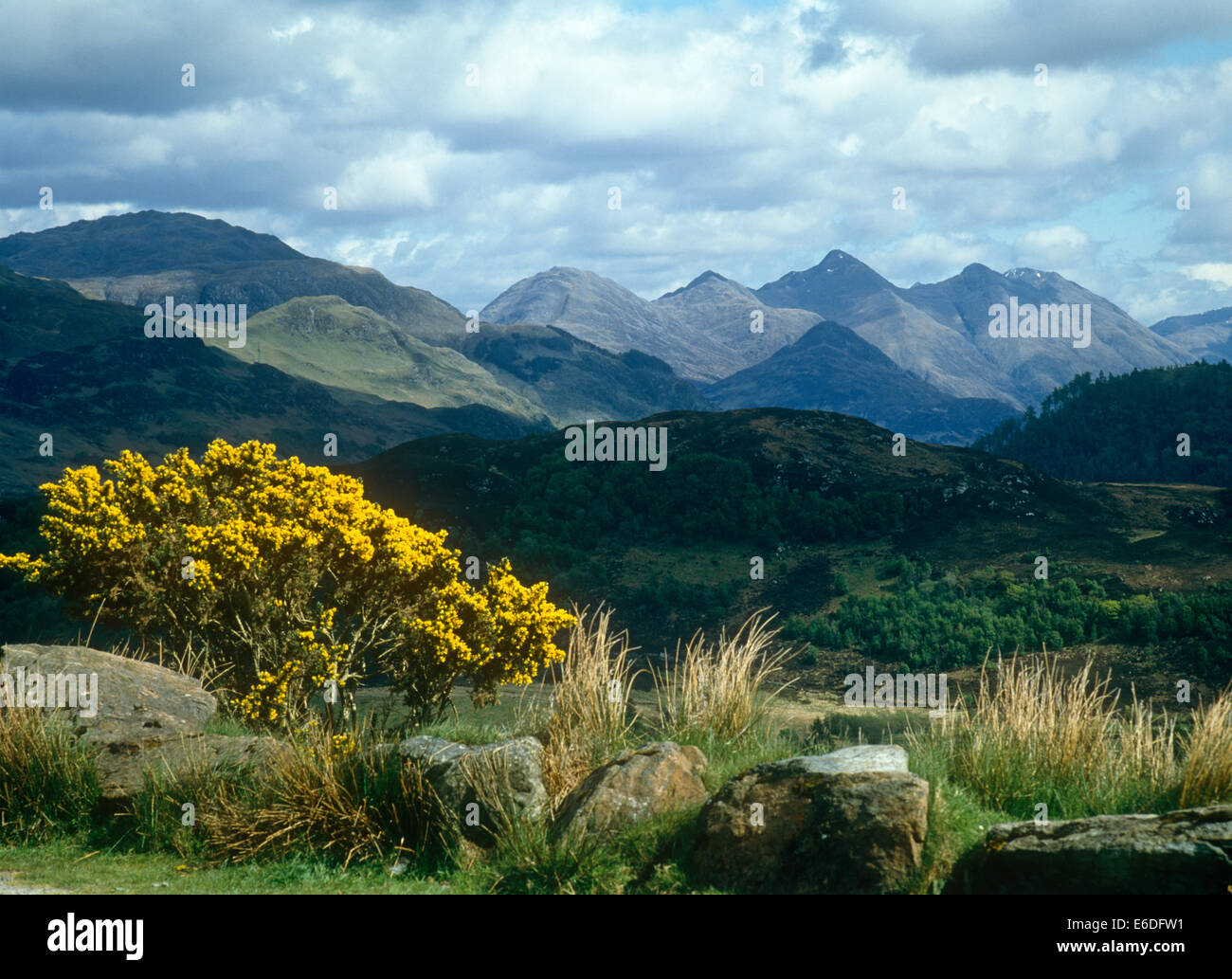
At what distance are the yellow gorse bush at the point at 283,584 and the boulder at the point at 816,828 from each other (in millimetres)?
5411

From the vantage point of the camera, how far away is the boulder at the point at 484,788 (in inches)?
290

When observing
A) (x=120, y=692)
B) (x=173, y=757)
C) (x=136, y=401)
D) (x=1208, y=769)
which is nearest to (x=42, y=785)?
(x=173, y=757)

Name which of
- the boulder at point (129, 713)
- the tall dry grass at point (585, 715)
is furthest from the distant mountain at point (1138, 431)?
the boulder at point (129, 713)

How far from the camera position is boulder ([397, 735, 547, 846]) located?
738 centimetres

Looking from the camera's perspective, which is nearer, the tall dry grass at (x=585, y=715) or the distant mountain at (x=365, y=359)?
the tall dry grass at (x=585, y=715)

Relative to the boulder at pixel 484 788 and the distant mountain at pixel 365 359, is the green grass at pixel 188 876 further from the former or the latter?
the distant mountain at pixel 365 359

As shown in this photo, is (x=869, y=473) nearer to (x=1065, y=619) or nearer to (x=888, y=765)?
(x=1065, y=619)

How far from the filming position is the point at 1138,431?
86938 mm

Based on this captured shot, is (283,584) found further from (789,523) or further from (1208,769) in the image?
(789,523)

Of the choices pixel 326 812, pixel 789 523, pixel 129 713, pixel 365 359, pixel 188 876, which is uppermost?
pixel 365 359

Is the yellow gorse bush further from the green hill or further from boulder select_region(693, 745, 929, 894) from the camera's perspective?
the green hill

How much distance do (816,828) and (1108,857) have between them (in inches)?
67.5

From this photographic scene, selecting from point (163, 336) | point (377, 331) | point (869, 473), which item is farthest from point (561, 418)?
point (869, 473)

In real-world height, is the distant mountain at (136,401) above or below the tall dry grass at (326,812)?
above
